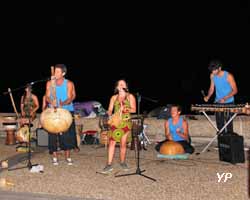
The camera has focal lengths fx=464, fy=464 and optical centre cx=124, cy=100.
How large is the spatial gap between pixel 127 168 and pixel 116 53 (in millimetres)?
21475

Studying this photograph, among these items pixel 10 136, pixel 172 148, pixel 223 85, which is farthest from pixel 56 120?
pixel 10 136

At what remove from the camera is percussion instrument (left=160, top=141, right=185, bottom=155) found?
863cm

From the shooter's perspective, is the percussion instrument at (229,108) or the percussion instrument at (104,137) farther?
the percussion instrument at (104,137)

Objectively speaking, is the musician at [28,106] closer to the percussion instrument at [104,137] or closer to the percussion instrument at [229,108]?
the percussion instrument at [104,137]

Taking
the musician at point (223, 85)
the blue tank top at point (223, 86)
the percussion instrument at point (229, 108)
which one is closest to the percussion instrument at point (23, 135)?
the percussion instrument at point (229, 108)

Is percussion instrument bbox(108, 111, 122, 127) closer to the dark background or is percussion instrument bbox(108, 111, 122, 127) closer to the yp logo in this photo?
the yp logo

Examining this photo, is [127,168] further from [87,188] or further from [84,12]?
[84,12]

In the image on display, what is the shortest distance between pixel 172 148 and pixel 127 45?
20.6m

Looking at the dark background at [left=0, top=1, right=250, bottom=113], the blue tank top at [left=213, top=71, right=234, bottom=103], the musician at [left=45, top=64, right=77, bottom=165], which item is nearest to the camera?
the musician at [left=45, top=64, right=77, bottom=165]

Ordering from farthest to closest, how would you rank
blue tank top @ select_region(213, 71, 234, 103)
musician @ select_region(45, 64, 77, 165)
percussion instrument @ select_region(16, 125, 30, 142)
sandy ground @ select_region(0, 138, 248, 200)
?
percussion instrument @ select_region(16, 125, 30, 142), blue tank top @ select_region(213, 71, 234, 103), musician @ select_region(45, 64, 77, 165), sandy ground @ select_region(0, 138, 248, 200)

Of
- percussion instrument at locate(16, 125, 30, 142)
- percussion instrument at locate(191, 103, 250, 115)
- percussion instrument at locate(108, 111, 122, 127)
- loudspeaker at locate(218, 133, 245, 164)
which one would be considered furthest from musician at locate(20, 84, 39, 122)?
loudspeaker at locate(218, 133, 245, 164)

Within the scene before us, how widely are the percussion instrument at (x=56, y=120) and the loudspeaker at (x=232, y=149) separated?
2895mm

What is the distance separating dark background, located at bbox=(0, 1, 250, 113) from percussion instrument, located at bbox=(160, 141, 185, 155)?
16418 millimetres

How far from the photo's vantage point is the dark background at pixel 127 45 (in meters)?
26.5
